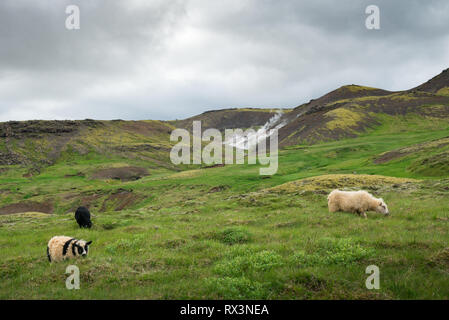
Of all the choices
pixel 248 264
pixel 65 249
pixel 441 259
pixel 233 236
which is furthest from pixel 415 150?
pixel 65 249

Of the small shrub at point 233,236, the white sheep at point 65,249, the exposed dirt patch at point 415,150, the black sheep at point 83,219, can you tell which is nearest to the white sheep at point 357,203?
the small shrub at point 233,236

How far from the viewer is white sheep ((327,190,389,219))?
17.2 meters

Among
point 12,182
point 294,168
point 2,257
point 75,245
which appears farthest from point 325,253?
point 12,182

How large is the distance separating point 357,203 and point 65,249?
51.8ft

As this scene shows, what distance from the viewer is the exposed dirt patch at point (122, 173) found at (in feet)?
393

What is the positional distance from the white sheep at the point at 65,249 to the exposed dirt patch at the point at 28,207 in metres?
66.8

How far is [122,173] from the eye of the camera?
125 meters

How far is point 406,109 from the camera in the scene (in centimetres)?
16088

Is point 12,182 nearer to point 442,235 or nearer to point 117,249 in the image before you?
point 117,249

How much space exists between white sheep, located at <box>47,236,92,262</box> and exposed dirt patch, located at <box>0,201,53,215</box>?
66850 mm

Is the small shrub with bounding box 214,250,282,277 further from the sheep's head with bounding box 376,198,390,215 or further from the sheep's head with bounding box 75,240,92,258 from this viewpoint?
the sheep's head with bounding box 376,198,390,215

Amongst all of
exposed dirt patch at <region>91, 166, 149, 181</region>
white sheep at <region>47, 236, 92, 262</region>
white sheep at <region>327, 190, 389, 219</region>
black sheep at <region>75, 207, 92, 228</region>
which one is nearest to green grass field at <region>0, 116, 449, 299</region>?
white sheep at <region>47, 236, 92, 262</region>

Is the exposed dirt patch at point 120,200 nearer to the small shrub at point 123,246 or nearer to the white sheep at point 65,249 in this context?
the small shrub at point 123,246

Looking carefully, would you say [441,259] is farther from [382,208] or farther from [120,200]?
[120,200]
